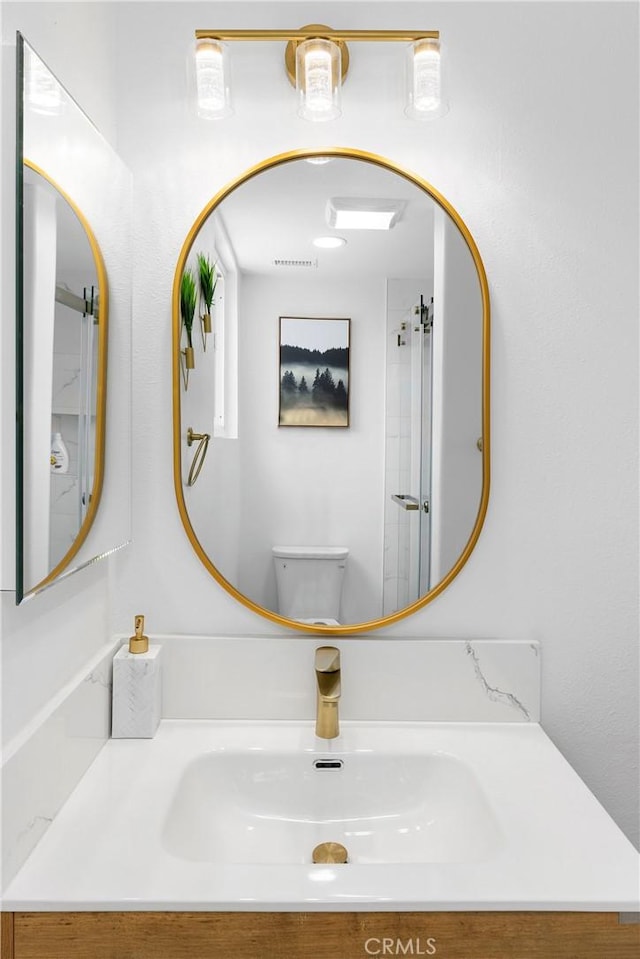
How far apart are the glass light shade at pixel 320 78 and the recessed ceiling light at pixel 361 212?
15cm

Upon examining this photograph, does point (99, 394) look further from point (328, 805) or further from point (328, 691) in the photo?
point (328, 805)

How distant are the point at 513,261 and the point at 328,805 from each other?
1.04 meters

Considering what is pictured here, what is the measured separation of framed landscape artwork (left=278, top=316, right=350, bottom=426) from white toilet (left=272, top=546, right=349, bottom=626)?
0.80ft

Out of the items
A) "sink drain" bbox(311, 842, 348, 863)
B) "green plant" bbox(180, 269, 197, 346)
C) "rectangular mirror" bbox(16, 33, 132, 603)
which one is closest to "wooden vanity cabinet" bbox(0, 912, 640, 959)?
"sink drain" bbox(311, 842, 348, 863)

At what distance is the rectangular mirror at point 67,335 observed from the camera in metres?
0.83

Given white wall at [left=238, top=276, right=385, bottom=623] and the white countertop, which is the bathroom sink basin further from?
white wall at [left=238, top=276, right=385, bottom=623]

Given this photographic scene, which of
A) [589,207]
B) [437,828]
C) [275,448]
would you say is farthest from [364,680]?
[589,207]

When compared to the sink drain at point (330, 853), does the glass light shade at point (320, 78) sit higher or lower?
higher

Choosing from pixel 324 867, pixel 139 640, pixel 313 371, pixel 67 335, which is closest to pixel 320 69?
pixel 313 371

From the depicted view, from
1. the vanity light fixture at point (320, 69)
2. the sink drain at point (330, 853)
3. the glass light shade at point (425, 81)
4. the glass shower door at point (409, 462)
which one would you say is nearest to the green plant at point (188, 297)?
the vanity light fixture at point (320, 69)

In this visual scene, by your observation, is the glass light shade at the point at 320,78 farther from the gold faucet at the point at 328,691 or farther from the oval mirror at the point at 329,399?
the gold faucet at the point at 328,691

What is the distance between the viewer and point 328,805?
1.17 m

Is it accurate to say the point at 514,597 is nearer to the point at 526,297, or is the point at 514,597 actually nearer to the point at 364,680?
the point at 364,680

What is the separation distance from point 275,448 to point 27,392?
0.55 m
